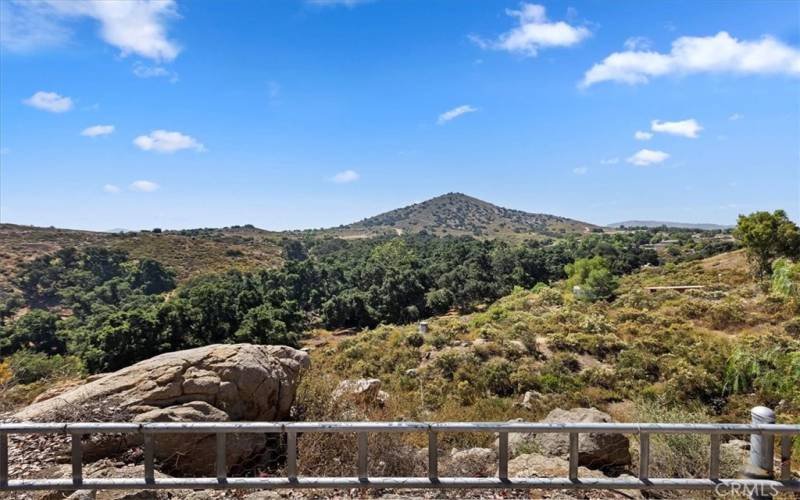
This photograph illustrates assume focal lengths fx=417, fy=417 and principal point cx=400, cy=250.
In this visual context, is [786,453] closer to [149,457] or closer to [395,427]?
[395,427]

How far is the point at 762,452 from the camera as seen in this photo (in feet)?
11.3

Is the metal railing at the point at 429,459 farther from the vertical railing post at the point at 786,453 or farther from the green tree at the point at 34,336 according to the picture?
the green tree at the point at 34,336

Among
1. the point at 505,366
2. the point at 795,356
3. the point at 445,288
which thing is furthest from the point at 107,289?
the point at 795,356

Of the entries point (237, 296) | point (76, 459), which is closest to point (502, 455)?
point (76, 459)

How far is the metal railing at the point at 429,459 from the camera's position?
341 centimetres

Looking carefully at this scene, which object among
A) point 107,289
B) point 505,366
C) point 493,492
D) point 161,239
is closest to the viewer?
point 493,492


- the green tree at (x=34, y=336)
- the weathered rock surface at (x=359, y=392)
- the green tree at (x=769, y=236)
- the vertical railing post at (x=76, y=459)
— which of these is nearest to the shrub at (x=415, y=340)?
the weathered rock surface at (x=359, y=392)

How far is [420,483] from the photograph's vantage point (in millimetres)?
3502

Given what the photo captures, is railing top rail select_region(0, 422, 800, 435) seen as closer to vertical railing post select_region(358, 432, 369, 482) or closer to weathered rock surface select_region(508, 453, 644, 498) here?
vertical railing post select_region(358, 432, 369, 482)

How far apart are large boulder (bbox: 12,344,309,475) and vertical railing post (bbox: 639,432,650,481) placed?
158 inches

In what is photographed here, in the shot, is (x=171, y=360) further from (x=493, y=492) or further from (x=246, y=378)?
(x=493, y=492)

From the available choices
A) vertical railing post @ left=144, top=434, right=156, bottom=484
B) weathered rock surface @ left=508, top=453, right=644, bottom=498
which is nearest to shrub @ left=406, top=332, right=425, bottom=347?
weathered rock surface @ left=508, top=453, right=644, bottom=498

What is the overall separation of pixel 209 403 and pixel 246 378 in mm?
547

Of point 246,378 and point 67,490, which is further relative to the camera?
point 246,378
